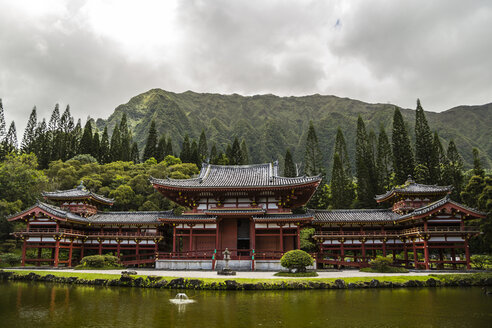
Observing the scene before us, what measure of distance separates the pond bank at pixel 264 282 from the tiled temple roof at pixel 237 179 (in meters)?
10.1

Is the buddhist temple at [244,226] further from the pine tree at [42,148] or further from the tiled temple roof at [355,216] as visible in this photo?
the pine tree at [42,148]

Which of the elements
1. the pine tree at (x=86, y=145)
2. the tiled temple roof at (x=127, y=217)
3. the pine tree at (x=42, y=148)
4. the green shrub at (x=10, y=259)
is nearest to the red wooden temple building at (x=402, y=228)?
the tiled temple roof at (x=127, y=217)

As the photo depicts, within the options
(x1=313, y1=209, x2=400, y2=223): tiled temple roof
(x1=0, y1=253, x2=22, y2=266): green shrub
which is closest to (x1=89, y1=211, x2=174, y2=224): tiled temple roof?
(x1=0, y1=253, x2=22, y2=266): green shrub

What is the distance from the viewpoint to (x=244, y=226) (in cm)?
2959

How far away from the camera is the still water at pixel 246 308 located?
996cm

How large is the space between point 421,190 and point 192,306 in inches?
1066

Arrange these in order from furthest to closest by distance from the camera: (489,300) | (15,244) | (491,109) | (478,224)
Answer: (491,109)
(15,244)
(478,224)
(489,300)

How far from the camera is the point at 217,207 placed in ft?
96.2

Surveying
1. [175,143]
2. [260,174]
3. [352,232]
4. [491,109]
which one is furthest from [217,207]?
[491,109]

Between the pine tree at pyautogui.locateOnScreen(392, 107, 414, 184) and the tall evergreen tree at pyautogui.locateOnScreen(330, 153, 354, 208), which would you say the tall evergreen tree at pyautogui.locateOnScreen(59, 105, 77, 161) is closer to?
the tall evergreen tree at pyautogui.locateOnScreen(330, 153, 354, 208)

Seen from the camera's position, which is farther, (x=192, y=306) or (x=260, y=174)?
(x=260, y=174)

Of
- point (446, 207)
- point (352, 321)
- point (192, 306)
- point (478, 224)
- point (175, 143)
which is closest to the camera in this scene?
point (352, 321)

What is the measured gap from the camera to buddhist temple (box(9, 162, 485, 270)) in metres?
26.6

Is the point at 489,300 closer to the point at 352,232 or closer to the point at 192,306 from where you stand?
the point at 192,306
